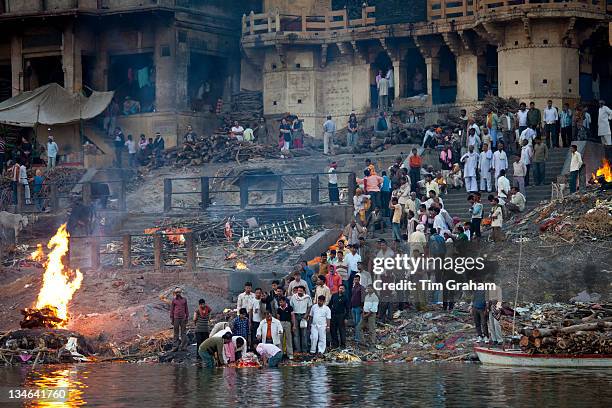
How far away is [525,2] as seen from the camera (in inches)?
1703

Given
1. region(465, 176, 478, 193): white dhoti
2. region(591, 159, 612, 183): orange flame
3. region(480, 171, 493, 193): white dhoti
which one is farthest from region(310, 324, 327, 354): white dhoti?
region(591, 159, 612, 183): orange flame

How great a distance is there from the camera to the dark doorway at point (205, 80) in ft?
163

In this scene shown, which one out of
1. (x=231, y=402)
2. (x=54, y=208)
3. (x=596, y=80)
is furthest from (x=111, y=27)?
(x=231, y=402)

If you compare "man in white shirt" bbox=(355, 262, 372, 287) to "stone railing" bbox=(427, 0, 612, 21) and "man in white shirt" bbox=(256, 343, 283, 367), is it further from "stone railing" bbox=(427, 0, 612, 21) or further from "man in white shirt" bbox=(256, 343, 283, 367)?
"stone railing" bbox=(427, 0, 612, 21)

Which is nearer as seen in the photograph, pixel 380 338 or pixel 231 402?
pixel 231 402

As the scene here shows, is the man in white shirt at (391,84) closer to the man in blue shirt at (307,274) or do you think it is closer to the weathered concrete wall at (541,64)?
the weathered concrete wall at (541,64)

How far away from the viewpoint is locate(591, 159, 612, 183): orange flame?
111ft

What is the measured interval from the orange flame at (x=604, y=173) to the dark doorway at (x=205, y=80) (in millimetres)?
17526

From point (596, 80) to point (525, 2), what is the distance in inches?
163

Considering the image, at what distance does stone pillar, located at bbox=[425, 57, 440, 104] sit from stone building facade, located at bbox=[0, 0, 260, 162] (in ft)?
22.2

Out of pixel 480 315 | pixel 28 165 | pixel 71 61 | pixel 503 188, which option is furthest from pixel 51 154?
pixel 480 315

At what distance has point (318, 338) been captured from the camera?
27219 mm

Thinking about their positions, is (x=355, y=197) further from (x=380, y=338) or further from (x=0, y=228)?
(x=0, y=228)

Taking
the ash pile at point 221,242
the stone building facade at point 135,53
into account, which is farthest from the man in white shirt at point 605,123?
the stone building facade at point 135,53
